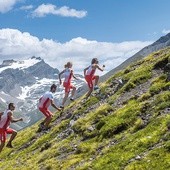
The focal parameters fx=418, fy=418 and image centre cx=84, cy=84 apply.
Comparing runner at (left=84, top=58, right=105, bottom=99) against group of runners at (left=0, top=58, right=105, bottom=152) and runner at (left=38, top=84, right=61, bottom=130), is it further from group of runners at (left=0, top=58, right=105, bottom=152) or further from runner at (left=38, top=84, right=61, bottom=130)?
runner at (left=38, top=84, right=61, bottom=130)

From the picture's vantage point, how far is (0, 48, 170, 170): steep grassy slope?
65.1 feet

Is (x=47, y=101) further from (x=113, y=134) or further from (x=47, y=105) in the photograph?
(x=113, y=134)

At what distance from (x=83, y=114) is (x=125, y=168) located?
45.3ft

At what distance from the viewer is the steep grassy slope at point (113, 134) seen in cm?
1984

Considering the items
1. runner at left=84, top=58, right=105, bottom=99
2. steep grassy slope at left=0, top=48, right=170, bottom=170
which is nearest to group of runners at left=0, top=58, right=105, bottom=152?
runner at left=84, top=58, right=105, bottom=99

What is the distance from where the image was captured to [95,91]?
37.9 metres

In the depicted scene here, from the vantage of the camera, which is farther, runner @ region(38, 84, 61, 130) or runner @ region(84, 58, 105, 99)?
runner @ region(84, 58, 105, 99)

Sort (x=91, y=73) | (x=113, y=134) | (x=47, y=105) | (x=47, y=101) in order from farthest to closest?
(x=91, y=73)
(x=47, y=105)
(x=47, y=101)
(x=113, y=134)

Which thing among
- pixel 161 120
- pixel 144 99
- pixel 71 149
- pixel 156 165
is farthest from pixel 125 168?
pixel 144 99

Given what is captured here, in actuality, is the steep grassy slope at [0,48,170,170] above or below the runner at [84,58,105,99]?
below

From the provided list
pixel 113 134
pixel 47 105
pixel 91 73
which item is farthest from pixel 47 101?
pixel 113 134

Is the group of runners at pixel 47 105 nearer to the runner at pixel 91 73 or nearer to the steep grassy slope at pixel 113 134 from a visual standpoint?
the runner at pixel 91 73

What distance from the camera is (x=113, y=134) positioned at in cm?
2433

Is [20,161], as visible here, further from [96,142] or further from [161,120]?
[161,120]
